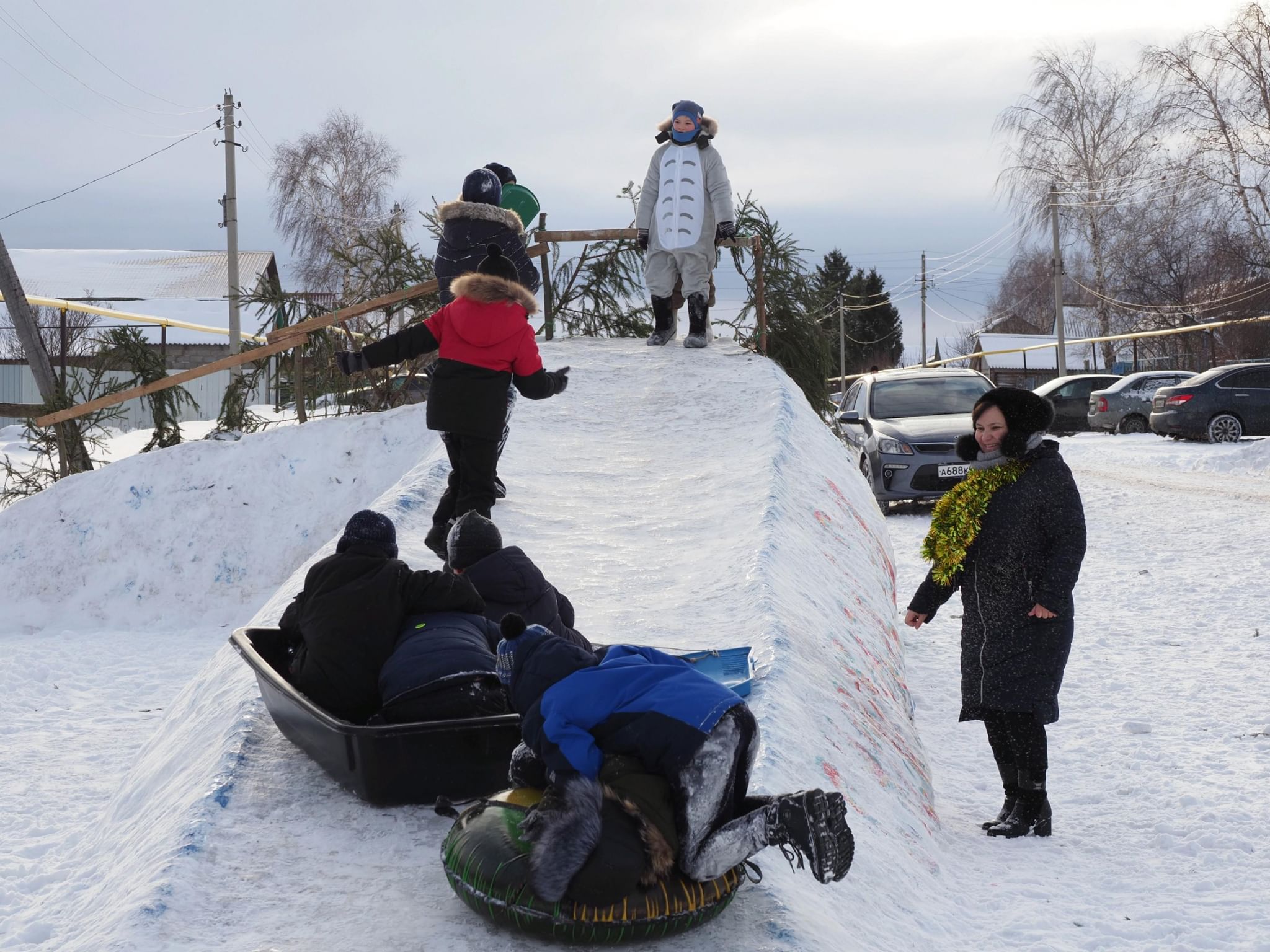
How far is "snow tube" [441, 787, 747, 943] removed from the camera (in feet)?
7.53

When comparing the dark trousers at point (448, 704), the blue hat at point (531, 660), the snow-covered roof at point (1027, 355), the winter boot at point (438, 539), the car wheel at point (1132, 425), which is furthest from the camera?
the snow-covered roof at point (1027, 355)

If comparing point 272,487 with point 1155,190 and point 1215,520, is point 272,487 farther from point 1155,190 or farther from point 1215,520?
point 1155,190

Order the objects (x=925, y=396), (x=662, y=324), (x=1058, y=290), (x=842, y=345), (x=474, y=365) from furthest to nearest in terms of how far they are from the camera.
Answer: (x=842, y=345), (x=1058, y=290), (x=925, y=396), (x=662, y=324), (x=474, y=365)

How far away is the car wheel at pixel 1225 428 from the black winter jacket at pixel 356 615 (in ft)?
56.0

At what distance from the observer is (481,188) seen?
6523 millimetres

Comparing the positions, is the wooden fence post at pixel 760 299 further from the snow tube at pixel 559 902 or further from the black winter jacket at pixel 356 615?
the snow tube at pixel 559 902

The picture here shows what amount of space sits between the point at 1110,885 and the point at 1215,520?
25.3 ft

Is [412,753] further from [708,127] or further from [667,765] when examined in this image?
[708,127]

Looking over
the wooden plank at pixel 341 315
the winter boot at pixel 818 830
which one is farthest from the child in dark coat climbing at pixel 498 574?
the wooden plank at pixel 341 315

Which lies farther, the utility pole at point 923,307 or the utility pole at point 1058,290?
the utility pole at point 923,307

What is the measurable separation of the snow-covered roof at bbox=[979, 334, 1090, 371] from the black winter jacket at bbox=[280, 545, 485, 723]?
1594 inches

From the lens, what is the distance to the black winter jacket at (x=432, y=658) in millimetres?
3037

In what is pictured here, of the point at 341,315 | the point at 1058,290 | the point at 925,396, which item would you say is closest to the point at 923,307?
the point at 1058,290

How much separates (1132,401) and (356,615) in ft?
68.8
